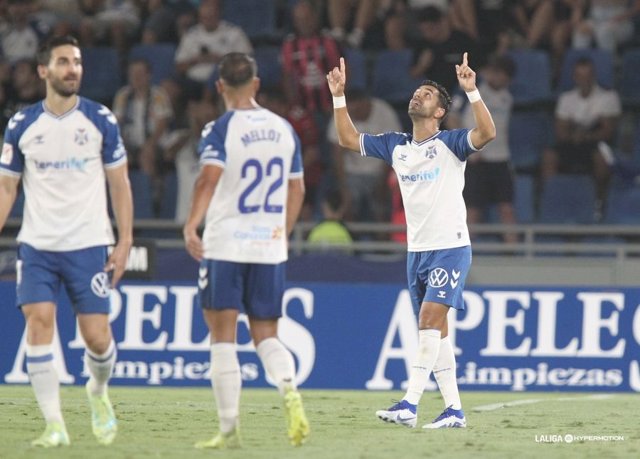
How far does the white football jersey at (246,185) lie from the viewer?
7910 mm

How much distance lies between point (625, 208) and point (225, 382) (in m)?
9.50

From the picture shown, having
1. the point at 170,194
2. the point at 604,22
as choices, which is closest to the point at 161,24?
the point at 170,194

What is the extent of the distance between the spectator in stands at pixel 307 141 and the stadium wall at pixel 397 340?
253 cm

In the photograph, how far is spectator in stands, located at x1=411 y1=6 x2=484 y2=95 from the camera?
16656mm

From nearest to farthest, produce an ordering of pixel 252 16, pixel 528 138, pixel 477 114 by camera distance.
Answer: pixel 477 114
pixel 528 138
pixel 252 16

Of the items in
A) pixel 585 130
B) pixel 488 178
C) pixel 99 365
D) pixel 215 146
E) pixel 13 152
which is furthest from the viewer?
pixel 585 130

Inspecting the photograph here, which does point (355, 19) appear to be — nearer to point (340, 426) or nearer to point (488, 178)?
point (488, 178)

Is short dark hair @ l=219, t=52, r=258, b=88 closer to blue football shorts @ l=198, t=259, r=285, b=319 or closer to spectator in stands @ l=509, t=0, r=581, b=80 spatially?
blue football shorts @ l=198, t=259, r=285, b=319

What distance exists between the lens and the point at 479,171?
630 inches

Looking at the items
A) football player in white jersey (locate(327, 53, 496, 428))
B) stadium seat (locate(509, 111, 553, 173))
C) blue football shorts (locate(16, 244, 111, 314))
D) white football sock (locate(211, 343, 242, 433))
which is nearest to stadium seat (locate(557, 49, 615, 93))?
stadium seat (locate(509, 111, 553, 173))

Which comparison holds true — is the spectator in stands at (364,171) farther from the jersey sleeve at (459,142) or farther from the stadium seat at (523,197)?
the jersey sleeve at (459,142)

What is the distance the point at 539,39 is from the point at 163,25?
477 cm

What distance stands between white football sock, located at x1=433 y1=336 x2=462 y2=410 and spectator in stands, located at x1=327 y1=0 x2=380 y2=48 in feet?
27.1

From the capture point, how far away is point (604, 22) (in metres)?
17.7
